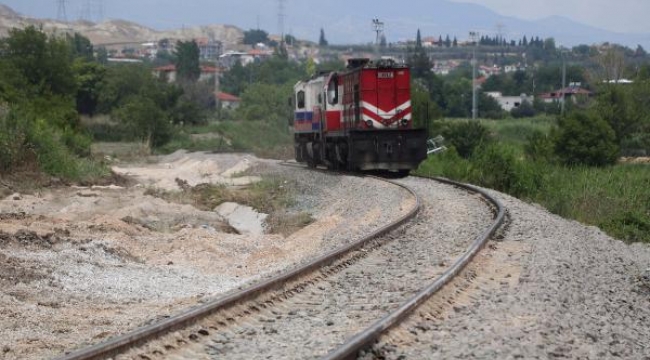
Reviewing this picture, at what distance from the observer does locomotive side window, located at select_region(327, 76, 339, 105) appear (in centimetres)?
3025

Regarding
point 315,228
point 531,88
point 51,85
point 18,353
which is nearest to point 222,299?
point 18,353

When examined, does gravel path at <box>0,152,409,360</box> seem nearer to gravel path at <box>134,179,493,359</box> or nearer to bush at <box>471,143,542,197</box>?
gravel path at <box>134,179,493,359</box>

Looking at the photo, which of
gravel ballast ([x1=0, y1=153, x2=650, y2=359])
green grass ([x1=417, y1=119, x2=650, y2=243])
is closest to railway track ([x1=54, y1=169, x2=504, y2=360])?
gravel ballast ([x1=0, y1=153, x2=650, y2=359])

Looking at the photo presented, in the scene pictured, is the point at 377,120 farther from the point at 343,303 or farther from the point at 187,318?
the point at 187,318

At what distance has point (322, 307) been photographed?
9.05 metres

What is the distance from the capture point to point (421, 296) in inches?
345

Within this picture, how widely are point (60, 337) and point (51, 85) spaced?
187 feet

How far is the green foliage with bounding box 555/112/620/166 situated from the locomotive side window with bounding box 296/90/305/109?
20792 mm

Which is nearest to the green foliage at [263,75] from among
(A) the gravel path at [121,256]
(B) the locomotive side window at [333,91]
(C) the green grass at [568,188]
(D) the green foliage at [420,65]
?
(D) the green foliage at [420,65]

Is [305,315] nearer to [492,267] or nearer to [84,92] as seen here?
[492,267]

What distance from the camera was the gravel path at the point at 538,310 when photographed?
721 centimetres

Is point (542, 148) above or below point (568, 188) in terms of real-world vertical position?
below

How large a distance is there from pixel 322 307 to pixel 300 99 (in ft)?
88.7

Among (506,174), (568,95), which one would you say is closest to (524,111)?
(568,95)
